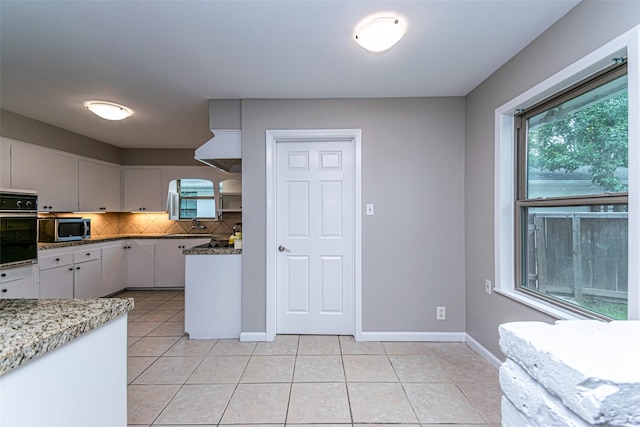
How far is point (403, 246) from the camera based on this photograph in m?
2.85

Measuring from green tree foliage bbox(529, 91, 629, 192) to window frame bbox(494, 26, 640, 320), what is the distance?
17 centimetres

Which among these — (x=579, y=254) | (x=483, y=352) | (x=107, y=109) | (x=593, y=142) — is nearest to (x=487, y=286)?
(x=483, y=352)

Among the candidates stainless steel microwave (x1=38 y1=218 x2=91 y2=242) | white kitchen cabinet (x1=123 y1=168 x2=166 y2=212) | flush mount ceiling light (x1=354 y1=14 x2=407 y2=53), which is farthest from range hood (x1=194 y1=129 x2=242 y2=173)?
white kitchen cabinet (x1=123 y1=168 x2=166 y2=212)

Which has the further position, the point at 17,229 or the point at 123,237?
the point at 123,237

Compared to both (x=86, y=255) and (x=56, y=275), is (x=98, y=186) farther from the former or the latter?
(x=56, y=275)

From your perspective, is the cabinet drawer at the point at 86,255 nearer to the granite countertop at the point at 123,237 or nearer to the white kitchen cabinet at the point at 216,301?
the granite countertop at the point at 123,237

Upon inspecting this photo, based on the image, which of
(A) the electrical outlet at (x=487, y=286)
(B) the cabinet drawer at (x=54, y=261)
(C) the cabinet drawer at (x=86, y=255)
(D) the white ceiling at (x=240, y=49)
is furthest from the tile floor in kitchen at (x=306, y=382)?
(D) the white ceiling at (x=240, y=49)

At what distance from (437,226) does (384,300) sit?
905 mm

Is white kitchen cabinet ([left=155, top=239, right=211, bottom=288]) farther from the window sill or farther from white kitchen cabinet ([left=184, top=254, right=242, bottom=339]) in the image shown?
the window sill

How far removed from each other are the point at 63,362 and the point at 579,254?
249 centimetres

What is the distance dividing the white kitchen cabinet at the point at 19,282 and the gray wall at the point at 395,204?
2295 mm

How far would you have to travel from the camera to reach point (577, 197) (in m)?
1.67

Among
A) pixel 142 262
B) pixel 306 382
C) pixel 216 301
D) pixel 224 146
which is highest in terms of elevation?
pixel 224 146

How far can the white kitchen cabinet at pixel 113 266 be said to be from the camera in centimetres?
423
